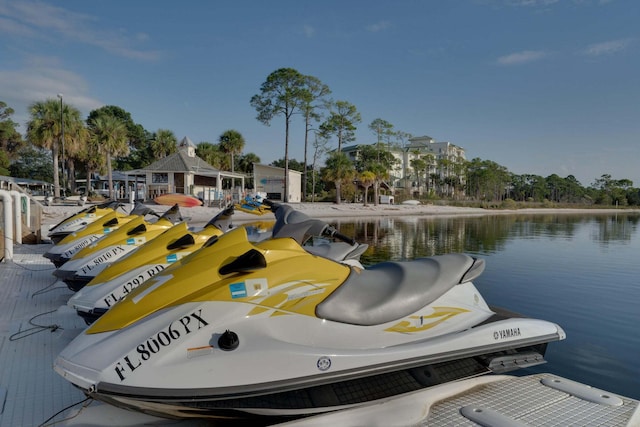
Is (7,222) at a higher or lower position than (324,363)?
higher

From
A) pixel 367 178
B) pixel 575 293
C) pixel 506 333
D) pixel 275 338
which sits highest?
pixel 367 178

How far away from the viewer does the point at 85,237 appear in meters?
6.64

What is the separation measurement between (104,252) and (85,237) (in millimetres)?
1795

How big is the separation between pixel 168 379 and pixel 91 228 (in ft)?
18.4

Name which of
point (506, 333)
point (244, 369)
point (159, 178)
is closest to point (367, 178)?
point (159, 178)

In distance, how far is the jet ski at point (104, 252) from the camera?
16.0ft

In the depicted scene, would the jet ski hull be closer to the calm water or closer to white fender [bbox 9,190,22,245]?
the calm water

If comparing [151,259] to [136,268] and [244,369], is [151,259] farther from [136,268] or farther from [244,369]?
[244,369]

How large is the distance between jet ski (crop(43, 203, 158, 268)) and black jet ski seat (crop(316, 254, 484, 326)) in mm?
4920

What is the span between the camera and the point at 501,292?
291 inches


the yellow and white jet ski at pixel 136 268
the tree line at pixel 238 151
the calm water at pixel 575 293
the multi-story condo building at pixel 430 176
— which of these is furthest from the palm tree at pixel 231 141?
the yellow and white jet ski at pixel 136 268

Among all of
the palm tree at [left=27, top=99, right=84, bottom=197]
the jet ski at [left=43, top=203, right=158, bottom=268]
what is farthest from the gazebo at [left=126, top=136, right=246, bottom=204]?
the jet ski at [left=43, top=203, right=158, bottom=268]

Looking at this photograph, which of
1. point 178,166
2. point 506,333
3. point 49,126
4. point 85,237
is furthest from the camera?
point 178,166

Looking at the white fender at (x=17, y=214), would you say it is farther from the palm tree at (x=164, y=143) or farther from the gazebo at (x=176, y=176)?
the palm tree at (x=164, y=143)
